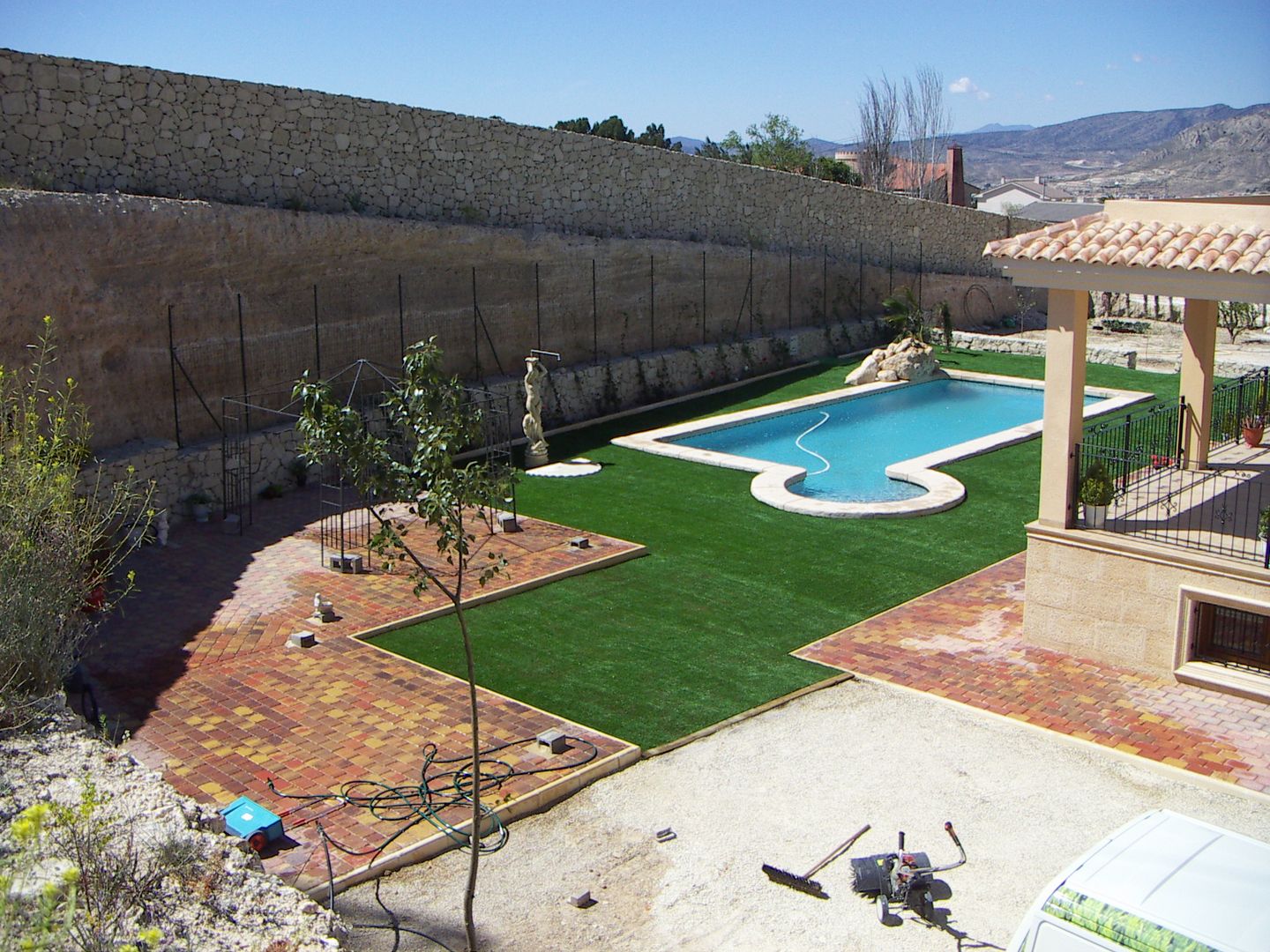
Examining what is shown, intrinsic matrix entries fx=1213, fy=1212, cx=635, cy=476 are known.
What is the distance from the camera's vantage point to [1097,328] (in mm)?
36344

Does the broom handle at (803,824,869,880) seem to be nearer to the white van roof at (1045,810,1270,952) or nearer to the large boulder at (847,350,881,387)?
the white van roof at (1045,810,1270,952)

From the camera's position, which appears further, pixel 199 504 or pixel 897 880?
pixel 199 504

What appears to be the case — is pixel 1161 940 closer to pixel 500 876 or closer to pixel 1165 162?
pixel 500 876

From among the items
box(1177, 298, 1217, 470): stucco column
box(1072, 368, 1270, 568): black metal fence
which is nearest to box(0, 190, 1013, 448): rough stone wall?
box(1072, 368, 1270, 568): black metal fence

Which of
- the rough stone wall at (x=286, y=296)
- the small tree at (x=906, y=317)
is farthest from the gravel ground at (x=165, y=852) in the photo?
the small tree at (x=906, y=317)

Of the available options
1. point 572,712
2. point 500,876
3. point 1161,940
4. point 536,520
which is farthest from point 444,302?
point 1161,940

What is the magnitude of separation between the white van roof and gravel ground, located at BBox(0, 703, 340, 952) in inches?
161

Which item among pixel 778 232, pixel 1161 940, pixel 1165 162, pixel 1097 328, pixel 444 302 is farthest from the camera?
pixel 1165 162

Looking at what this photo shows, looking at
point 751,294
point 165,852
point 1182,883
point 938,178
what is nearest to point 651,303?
point 751,294

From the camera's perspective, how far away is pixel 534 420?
829 inches

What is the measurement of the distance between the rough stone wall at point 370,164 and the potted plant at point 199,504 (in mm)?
5199

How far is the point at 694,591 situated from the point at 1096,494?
16.2ft

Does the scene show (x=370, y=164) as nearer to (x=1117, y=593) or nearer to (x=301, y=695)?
(x=301, y=695)

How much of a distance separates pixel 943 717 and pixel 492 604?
563 centimetres
